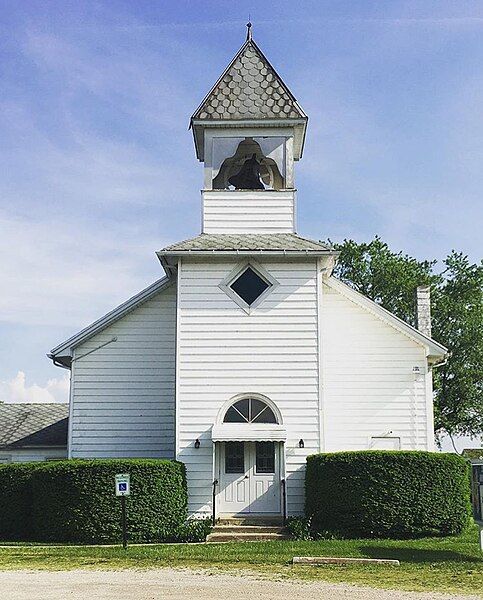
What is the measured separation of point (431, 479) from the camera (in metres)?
19.0

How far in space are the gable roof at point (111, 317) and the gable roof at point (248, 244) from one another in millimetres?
1841

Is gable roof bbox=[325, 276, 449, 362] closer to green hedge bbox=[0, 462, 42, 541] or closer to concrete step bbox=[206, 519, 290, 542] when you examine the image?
concrete step bbox=[206, 519, 290, 542]

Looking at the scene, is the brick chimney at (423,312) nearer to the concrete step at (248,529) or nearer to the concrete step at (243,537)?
the concrete step at (248,529)

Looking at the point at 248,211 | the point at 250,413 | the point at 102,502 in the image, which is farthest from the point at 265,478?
the point at 248,211

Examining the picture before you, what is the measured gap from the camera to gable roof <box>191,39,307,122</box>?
23.3 metres

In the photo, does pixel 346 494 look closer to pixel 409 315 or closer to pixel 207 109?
pixel 207 109

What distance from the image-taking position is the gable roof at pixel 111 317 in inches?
923

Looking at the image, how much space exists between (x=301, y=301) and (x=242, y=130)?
5030 millimetres

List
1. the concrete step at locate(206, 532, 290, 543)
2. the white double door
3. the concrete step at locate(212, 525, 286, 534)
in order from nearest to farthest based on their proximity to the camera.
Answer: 1. the concrete step at locate(206, 532, 290, 543)
2. the concrete step at locate(212, 525, 286, 534)
3. the white double door

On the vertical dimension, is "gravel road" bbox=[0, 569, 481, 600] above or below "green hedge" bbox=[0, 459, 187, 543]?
below

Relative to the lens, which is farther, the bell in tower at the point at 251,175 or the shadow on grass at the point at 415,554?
the bell in tower at the point at 251,175

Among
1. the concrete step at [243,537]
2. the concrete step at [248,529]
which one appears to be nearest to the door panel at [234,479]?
the concrete step at [248,529]

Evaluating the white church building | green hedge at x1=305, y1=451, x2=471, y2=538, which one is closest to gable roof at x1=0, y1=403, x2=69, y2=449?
the white church building

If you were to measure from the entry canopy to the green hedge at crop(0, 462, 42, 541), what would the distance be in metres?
4.18
